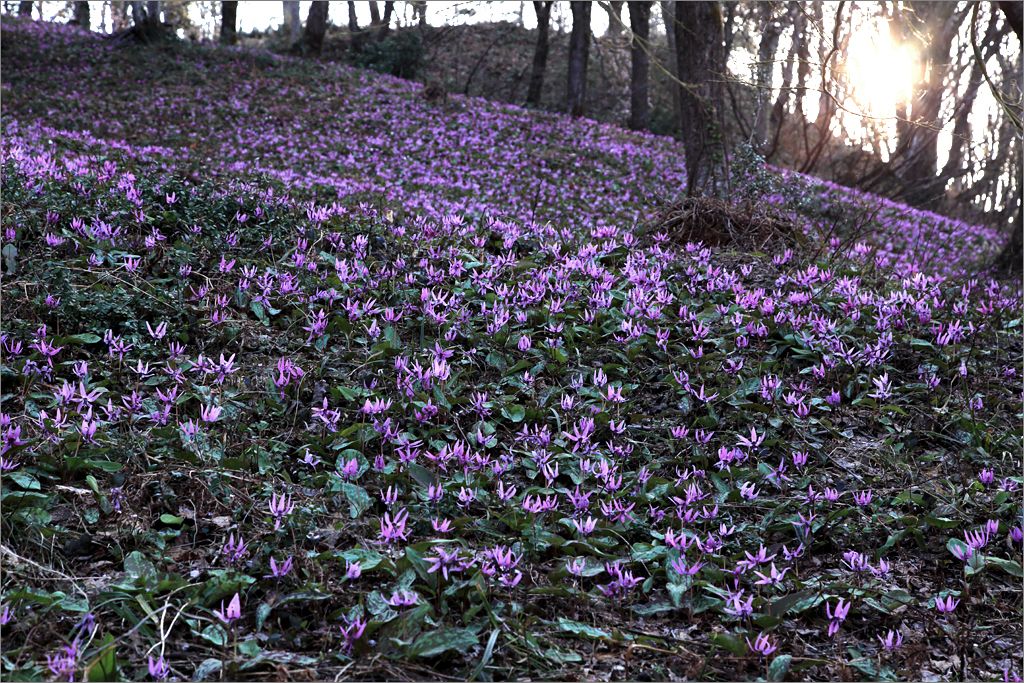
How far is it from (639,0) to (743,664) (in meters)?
19.6

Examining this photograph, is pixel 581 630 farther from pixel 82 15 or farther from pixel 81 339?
pixel 82 15

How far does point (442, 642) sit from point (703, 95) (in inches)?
334

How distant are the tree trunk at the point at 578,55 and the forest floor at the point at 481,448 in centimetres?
1475

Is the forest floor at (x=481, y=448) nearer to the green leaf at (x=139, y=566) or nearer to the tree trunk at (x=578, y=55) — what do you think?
the green leaf at (x=139, y=566)

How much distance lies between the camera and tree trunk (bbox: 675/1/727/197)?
372 inches

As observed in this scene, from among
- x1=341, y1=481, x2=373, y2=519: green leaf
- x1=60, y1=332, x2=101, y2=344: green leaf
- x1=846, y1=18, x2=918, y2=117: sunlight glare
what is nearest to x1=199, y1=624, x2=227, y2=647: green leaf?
x1=341, y1=481, x2=373, y2=519: green leaf

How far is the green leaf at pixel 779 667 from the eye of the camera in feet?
8.36

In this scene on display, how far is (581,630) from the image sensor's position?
2697mm

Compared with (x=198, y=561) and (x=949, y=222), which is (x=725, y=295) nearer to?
(x=198, y=561)

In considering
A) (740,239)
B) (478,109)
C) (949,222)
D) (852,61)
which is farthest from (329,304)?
(478,109)

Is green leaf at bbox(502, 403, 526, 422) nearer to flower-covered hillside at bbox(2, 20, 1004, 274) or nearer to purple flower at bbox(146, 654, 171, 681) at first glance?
purple flower at bbox(146, 654, 171, 681)

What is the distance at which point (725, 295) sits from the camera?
19.4 ft

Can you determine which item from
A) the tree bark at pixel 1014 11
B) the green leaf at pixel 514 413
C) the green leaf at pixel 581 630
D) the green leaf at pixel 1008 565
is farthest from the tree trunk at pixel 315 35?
the green leaf at pixel 1008 565

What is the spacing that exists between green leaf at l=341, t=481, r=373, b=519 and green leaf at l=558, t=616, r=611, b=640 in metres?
1.01
